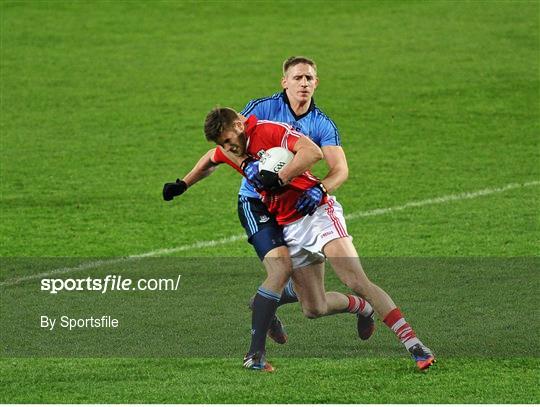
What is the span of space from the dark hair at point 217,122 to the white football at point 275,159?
362 mm

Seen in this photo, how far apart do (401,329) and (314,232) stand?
38.5 inches

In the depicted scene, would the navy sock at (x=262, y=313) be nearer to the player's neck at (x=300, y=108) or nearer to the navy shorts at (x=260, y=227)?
the navy shorts at (x=260, y=227)

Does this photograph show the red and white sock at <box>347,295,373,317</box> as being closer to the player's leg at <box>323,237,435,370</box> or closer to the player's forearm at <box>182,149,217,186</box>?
the player's leg at <box>323,237,435,370</box>

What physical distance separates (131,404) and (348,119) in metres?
15.2

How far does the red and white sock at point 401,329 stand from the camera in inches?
400

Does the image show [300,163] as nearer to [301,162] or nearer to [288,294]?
[301,162]

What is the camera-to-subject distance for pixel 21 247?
16172mm

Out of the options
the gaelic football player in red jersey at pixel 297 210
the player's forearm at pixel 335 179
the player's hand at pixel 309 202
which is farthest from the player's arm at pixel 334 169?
the player's hand at pixel 309 202

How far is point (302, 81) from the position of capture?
10914 millimetres

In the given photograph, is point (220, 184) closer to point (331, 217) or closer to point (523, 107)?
point (523, 107)

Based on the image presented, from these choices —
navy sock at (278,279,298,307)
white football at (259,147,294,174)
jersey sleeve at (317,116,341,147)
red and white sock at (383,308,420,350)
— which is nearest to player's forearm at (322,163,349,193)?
jersey sleeve at (317,116,341,147)

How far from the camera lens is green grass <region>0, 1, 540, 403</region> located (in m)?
10.2

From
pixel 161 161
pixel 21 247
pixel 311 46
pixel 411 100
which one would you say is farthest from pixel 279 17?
pixel 21 247

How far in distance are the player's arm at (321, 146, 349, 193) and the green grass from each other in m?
1.30
